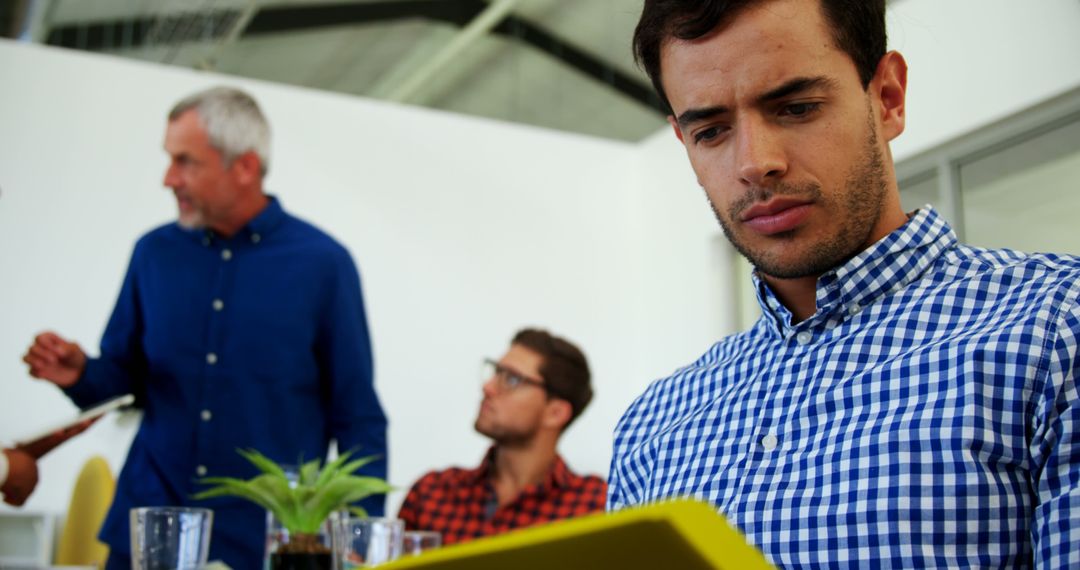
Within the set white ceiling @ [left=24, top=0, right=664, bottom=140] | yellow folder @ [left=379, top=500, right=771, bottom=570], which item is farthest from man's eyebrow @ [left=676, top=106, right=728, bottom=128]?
white ceiling @ [left=24, top=0, right=664, bottom=140]

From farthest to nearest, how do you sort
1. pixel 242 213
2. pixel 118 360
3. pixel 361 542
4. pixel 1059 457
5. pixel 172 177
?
1. pixel 172 177
2. pixel 242 213
3. pixel 118 360
4. pixel 361 542
5. pixel 1059 457

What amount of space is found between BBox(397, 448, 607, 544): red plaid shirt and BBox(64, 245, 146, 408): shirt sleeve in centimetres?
81

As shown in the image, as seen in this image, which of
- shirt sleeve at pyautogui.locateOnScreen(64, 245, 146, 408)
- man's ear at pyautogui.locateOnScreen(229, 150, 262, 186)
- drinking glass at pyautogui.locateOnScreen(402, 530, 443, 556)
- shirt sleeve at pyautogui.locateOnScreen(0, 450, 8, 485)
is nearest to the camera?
drinking glass at pyautogui.locateOnScreen(402, 530, 443, 556)

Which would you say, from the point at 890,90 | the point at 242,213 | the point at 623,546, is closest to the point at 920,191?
the point at 242,213

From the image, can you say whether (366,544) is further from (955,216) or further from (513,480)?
(955,216)

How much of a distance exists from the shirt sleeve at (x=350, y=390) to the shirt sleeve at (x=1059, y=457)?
2303 millimetres

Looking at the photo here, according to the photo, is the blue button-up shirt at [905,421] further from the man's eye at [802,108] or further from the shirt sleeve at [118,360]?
the shirt sleeve at [118,360]

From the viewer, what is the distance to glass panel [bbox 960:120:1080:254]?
9.96ft

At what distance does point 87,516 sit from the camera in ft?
9.84

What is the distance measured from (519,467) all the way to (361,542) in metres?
1.38

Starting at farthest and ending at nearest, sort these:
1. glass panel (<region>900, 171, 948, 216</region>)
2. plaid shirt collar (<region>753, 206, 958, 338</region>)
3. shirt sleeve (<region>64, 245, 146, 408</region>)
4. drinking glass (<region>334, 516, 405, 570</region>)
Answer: glass panel (<region>900, 171, 948, 216</region>) → shirt sleeve (<region>64, 245, 146, 408</region>) → drinking glass (<region>334, 516, 405, 570</region>) → plaid shirt collar (<region>753, 206, 958, 338</region>)

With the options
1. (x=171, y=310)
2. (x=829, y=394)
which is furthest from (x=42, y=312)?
(x=829, y=394)

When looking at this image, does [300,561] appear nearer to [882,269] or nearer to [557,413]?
[882,269]

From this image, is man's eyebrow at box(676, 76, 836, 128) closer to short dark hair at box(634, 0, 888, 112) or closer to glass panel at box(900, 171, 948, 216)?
short dark hair at box(634, 0, 888, 112)
